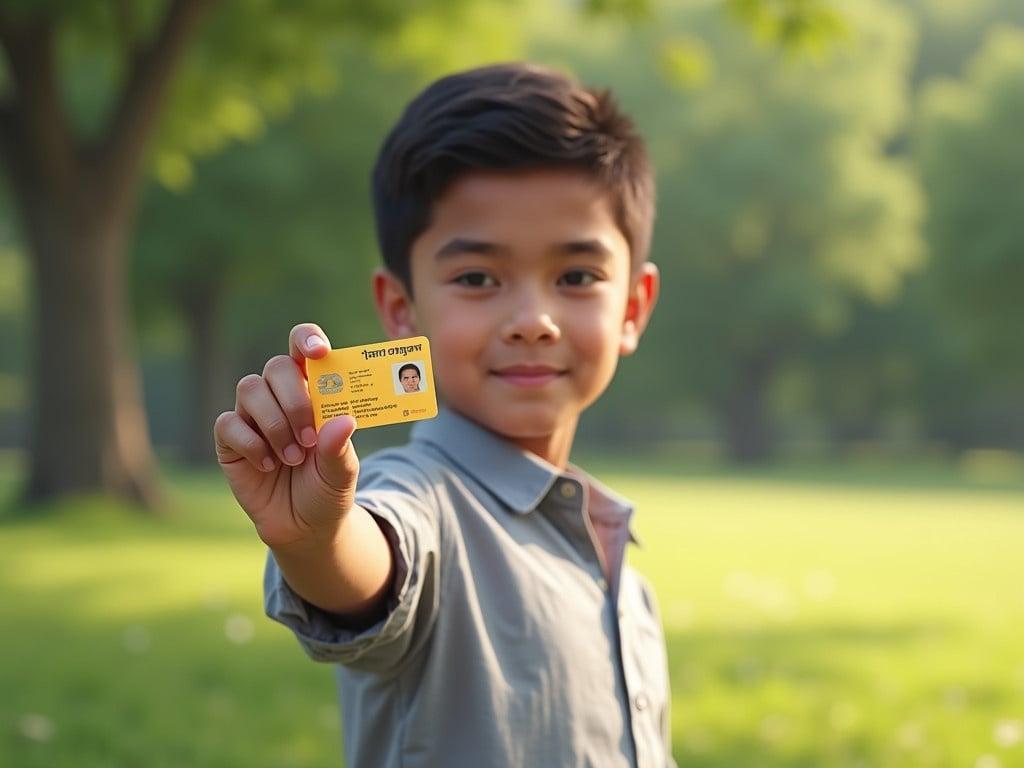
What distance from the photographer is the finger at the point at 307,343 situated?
1.48 metres

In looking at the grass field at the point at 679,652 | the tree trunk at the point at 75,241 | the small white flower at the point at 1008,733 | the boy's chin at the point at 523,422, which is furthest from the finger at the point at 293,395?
the tree trunk at the point at 75,241

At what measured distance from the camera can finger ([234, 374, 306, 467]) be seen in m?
1.52

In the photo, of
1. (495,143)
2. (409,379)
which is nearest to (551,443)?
(495,143)

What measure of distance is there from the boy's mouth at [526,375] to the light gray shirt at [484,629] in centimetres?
13

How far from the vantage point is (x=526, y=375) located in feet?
7.06

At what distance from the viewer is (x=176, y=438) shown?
41688 mm

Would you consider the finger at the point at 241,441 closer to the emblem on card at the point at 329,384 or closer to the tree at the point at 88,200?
the emblem on card at the point at 329,384

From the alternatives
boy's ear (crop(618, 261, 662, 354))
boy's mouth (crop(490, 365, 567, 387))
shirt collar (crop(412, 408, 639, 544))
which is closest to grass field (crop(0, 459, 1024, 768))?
boy's ear (crop(618, 261, 662, 354))

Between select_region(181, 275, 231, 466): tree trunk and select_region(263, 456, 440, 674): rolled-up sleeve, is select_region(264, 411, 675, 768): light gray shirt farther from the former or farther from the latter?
select_region(181, 275, 231, 466): tree trunk

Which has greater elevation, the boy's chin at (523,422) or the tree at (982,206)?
the tree at (982,206)

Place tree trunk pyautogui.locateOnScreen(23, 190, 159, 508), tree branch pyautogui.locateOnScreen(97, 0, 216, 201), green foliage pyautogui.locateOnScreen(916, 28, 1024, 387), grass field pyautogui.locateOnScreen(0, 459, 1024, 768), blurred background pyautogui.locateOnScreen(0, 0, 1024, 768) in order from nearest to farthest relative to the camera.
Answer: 1. grass field pyautogui.locateOnScreen(0, 459, 1024, 768)
2. blurred background pyautogui.locateOnScreen(0, 0, 1024, 768)
3. tree branch pyautogui.locateOnScreen(97, 0, 216, 201)
4. tree trunk pyautogui.locateOnScreen(23, 190, 159, 508)
5. green foliage pyautogui.locateOnScreen(916, 28, 1024, 387)

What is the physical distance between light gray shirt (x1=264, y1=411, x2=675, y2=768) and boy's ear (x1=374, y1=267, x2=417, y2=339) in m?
0.21

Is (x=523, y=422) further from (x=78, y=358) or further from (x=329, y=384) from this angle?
(x=78, y=358)

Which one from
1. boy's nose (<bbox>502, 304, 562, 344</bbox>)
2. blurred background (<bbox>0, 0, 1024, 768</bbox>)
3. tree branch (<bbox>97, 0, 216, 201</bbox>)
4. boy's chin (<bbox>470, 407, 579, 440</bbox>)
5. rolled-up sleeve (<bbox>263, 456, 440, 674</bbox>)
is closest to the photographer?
rolled-up sleeve (<bbox>263, 456, 440, 674</bbox>)
